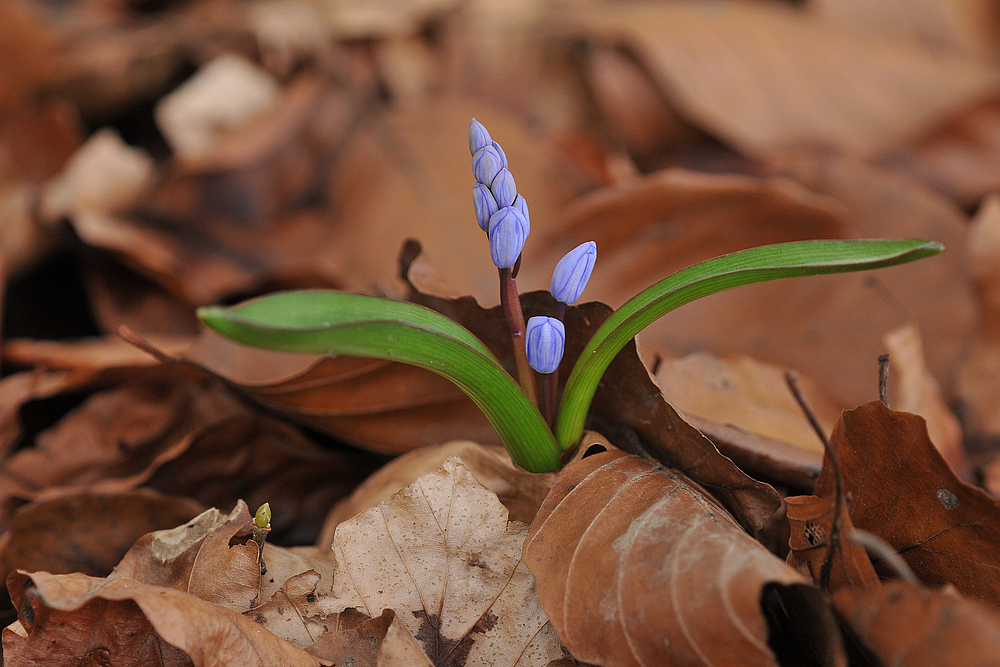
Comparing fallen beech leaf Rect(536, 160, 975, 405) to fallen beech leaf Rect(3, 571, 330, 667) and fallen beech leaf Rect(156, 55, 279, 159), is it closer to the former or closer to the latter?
fallen beech leaf Rect(3, 571, 330, 667)

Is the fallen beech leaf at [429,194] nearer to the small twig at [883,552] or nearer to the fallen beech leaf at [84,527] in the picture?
the fallen beech leaf at [84,527]

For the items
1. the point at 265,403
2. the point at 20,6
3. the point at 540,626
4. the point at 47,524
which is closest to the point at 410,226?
the point at 265,403

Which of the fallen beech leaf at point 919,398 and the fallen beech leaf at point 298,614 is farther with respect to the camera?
the fallen beech leaf at point 919,398

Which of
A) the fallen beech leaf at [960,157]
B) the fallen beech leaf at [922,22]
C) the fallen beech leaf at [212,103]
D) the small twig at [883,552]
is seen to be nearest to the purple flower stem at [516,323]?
the small twig at [883,552]

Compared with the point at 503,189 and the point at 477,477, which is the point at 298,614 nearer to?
the point at 477,477

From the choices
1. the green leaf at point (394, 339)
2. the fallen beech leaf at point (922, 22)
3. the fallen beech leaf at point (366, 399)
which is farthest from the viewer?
the fallen beech leaf at point (922, 22)

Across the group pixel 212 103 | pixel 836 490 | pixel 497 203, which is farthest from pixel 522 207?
pixel 212 103

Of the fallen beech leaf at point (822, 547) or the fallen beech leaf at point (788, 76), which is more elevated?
the fallen beech leaf at point (788, 76)
